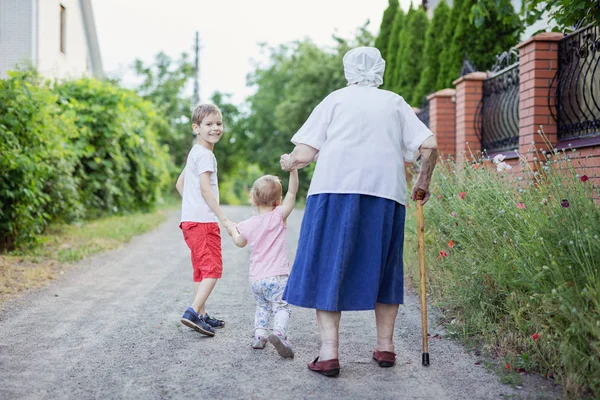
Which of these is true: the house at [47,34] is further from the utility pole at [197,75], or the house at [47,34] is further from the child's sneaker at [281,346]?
the utility pole at [197,75]

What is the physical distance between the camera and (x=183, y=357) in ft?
13.3

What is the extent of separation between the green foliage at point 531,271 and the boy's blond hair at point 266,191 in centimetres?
147

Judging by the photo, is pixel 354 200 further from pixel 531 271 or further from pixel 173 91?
pixel 173 91

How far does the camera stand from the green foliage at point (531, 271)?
125 inches

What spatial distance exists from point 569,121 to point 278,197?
3560mm

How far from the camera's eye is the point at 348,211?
3.65m

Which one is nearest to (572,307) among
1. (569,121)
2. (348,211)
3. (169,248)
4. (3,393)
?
(348,211)

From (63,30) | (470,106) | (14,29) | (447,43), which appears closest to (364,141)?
(470,106)

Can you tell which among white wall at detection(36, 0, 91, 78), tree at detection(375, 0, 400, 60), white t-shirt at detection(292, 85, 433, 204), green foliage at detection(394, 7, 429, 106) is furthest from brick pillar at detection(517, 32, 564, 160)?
tree at detection(375, 0, 400, 60)

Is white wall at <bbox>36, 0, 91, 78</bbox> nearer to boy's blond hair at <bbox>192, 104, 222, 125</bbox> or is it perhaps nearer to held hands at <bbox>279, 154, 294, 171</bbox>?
boy's blond hair at <bbox>192, 104, 222, 125</bbox>

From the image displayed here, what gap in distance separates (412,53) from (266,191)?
11.6 metres

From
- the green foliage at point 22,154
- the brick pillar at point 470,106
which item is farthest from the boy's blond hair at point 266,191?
the brick pillar at point 470,106

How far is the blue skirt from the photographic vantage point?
362cm

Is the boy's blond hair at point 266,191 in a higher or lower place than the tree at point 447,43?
lower
